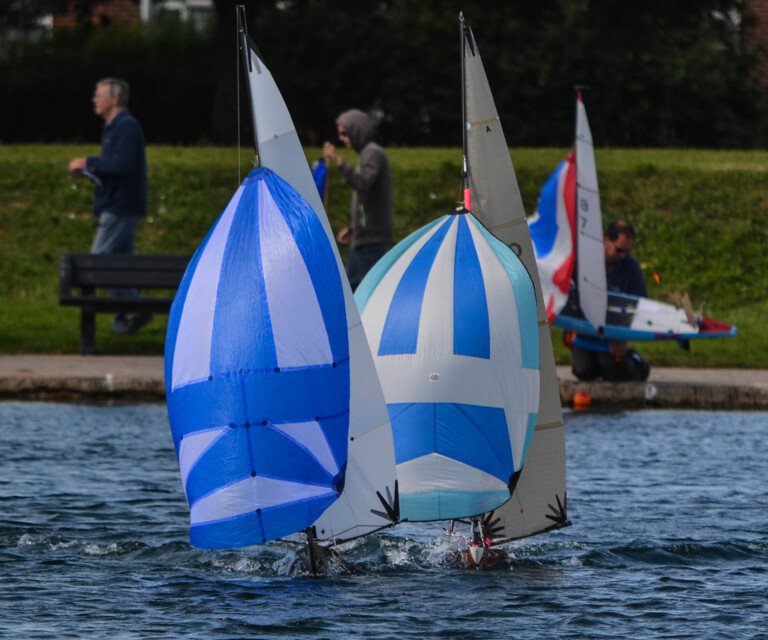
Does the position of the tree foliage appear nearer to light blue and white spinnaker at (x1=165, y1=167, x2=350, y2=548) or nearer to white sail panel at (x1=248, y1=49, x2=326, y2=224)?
white sail panel at (x1=248, y1=49, x2=326, y2=224)

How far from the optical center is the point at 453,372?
27.9ft

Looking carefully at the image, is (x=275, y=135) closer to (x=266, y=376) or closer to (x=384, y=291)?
(x=384, y=291)

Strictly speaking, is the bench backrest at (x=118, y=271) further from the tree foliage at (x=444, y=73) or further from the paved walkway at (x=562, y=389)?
the tree foliage at (x=444, y=73)

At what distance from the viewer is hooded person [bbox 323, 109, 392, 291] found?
1468 centimetres

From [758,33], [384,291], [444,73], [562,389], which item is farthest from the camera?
[758,33]

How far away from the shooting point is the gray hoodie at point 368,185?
1468 cm

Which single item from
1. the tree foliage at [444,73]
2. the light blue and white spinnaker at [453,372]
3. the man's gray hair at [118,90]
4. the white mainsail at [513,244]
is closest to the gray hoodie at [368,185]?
the man's gray hair at [118,90]

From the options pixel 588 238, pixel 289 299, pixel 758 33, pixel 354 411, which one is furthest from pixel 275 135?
pixel 758 33

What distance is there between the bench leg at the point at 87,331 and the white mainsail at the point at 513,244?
782 cm

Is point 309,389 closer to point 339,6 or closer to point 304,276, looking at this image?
point 304,276


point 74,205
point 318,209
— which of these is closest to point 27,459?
point 318,209

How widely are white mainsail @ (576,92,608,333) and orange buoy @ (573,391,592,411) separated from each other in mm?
552

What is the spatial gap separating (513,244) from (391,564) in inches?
65.0

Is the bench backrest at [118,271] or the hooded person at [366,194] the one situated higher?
the hooded person at [366,194]
